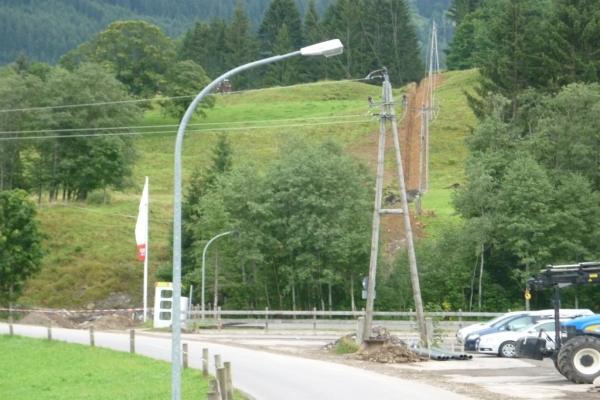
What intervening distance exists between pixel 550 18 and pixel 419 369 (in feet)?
185

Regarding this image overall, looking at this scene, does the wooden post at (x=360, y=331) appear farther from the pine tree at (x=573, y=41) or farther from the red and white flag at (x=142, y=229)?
the pine tree at (x=573, y=41)

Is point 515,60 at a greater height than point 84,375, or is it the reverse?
point 515,60

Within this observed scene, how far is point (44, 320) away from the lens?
50.0 meters

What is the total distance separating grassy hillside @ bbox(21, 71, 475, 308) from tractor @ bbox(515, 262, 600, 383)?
40.5 meters

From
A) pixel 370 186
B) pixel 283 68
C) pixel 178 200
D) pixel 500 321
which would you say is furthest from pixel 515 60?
pixel 283 68

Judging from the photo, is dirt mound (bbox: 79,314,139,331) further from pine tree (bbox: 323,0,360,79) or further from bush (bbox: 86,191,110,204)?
pine tree (bbox: 323,0,360,79)

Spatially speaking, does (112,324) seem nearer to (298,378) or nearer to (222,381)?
(298,378)

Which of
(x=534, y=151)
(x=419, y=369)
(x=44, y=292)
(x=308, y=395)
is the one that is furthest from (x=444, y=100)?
(x=308, y=395)

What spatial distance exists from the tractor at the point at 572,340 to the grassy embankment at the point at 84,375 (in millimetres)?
8034

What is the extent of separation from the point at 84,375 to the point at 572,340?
14.3 meters

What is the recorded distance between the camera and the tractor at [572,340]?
2297cm

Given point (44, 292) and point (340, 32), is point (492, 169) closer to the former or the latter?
point (44, 292)

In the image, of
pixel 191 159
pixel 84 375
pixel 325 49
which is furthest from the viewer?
pixel 191 159

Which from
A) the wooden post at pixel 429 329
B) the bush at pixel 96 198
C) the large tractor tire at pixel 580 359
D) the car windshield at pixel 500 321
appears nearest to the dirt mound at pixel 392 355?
the wooden post at pixel 429 329
